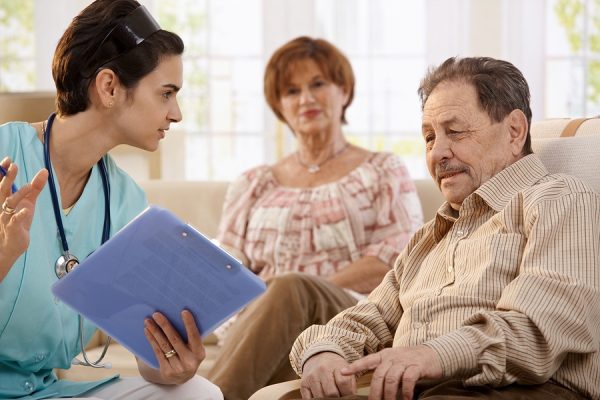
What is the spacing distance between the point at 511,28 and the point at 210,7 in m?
1.76

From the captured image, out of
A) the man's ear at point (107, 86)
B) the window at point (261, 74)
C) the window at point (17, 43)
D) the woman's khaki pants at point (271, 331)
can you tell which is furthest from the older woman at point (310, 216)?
the window at point (17, 43)

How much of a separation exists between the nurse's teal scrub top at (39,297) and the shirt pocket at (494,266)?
0.74 metres

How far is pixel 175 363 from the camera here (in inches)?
69.1

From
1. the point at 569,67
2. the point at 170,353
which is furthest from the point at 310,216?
the point at 569,67

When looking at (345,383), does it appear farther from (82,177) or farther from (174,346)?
(82,177)

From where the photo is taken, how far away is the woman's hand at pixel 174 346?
168 cm

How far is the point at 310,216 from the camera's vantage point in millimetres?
3242

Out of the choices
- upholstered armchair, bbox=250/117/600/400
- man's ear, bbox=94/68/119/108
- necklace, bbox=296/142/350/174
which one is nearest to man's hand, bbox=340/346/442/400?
upholstered armchair, bbox=250/117/600/400

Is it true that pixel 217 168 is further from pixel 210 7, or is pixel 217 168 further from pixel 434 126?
pixel 434 126

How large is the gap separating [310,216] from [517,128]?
1.39 metres

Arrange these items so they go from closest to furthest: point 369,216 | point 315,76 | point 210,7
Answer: point 369,216 < point 315,76 < point 210,7

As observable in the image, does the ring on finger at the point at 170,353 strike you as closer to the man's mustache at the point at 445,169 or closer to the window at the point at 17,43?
the man's mustache at the point at 445,169

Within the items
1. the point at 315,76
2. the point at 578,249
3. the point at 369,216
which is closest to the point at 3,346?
the point at 578,249

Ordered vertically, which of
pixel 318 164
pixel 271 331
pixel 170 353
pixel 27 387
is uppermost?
pixel 318 164
